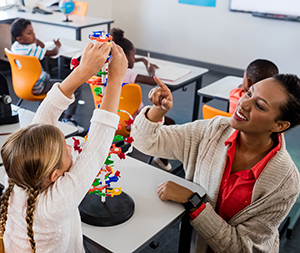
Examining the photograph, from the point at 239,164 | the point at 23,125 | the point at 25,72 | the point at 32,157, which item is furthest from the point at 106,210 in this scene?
the point at 25,72

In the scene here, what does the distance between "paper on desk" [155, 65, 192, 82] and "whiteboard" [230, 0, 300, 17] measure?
224 cm

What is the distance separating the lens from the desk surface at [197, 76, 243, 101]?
2.80 metres

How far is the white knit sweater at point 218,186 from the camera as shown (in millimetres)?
1318

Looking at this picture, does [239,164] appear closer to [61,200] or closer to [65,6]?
[61,200]

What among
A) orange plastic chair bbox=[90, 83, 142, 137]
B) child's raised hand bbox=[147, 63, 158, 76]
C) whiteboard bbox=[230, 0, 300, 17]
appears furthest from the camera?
whiteboard bbox=[230, 0, 300, 17]

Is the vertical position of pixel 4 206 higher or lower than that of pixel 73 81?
lower

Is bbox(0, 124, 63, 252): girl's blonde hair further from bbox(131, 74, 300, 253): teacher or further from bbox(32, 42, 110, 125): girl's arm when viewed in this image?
bbox(131, 74, 300, 253): teacher

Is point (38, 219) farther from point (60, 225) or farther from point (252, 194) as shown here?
point (252, 194)

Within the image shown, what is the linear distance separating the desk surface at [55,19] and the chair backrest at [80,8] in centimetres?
14

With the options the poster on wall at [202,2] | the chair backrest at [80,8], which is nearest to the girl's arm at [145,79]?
the chair backrest at [80,8]

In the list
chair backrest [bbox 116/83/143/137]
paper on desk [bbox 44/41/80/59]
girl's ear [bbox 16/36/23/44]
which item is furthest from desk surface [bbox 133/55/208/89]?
girl's ear [bbox 16/36/23/44]

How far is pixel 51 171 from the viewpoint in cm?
94

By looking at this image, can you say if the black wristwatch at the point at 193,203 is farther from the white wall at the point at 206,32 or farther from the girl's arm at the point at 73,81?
the white wall at the point at 206,32

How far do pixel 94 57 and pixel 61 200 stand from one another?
14.6 inches
